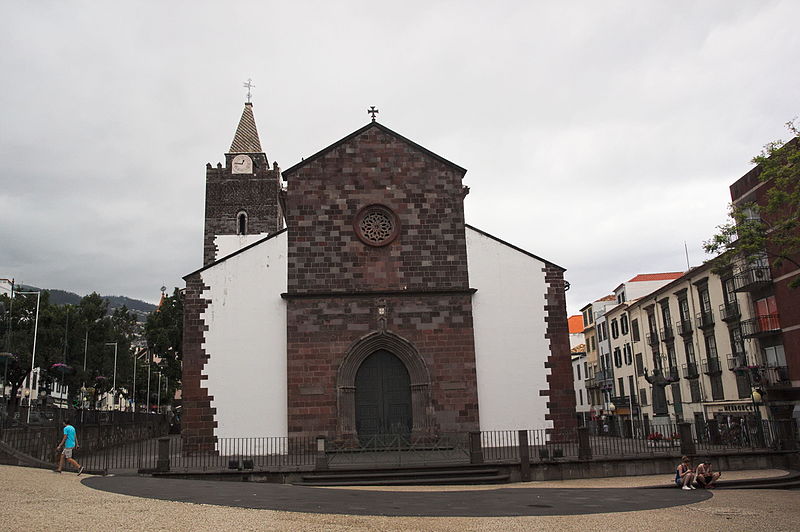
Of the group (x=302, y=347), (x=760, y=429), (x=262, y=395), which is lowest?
(x=760, y=429)

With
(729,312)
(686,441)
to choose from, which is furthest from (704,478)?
(729,312)

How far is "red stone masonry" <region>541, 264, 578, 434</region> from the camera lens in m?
21.2

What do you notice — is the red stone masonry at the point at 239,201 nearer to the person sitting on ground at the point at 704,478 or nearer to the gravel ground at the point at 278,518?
the gravel ground at the point at 278,518

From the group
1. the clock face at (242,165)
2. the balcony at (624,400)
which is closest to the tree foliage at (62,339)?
the clock face at (242,165)

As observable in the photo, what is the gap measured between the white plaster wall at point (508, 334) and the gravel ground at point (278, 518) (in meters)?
9.91

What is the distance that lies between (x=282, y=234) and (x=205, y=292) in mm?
3244

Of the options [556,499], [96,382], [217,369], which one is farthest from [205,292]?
[96,382]

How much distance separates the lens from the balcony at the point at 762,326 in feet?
89.9

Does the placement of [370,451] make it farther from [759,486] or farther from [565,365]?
[759,486]

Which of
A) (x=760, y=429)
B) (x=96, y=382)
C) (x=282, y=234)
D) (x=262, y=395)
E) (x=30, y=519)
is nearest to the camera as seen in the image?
(x=30, y=519)

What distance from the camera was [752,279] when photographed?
28.7 m

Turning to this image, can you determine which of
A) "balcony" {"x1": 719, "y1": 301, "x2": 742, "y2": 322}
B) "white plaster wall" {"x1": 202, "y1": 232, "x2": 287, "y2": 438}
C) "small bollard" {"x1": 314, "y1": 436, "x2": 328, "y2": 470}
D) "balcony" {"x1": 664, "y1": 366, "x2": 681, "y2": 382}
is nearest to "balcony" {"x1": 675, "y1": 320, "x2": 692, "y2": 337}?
"balcony" {"x1": 664, "y1": 366, "x2": 681, "y2": 382}

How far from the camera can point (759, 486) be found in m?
14.6

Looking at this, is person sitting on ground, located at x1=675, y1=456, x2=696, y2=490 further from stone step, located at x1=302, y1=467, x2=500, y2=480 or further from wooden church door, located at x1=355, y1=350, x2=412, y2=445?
wooden church door, located at x1=355, y1=350, x2=412, y2=445
